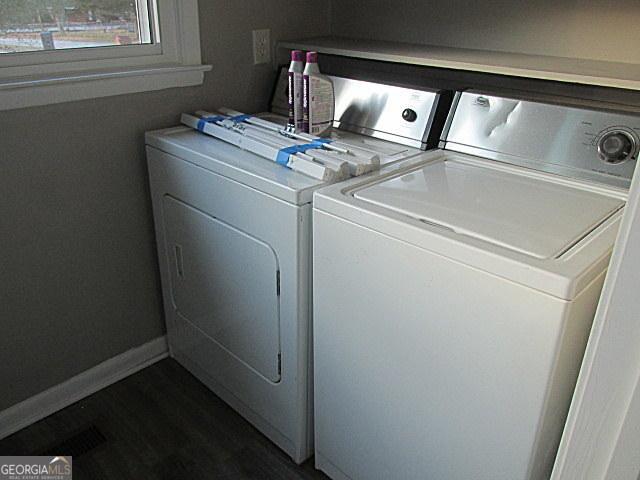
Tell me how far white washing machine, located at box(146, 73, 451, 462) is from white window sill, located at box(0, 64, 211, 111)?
17 centimetres

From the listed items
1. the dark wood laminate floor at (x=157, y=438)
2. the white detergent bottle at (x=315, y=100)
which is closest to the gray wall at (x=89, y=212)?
the dark wood laminate floor at (x=157, y=438)

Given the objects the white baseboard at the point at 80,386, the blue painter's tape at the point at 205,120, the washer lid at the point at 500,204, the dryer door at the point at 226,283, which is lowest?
the white baseboard at the point at 80,386

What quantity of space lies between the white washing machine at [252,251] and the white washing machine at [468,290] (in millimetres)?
75

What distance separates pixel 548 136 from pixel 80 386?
179 centimetres

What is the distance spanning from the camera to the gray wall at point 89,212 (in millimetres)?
1735

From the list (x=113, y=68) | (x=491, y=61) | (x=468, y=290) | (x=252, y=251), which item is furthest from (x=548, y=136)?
(x=113, y=68)

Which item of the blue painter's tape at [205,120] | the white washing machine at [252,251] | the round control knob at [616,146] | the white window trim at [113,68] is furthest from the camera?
the blue painter's tape at [205,120]

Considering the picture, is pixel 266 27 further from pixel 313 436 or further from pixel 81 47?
pixel 313 436

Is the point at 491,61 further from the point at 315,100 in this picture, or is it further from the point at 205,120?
the point at 205,120

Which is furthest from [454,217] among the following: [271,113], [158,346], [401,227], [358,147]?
[158,346]

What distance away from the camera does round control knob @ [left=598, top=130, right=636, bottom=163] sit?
1399mm

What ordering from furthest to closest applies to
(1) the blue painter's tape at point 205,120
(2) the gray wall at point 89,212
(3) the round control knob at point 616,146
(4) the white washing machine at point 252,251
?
(1) the blue painter's tape at point 205,120 → (2) the gray wall at point 89,212 → (4) the white washing machine at point 252,251 → (3) the round control knob at point 616,146

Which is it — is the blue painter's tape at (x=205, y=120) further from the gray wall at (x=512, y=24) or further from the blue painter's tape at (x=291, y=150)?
the gray wall at (x=512, y=24)

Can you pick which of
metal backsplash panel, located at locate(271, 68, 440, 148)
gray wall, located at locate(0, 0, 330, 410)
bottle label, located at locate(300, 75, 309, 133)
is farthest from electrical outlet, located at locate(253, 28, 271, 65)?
bottle label, located at locate(300, 75, 309, 133)
